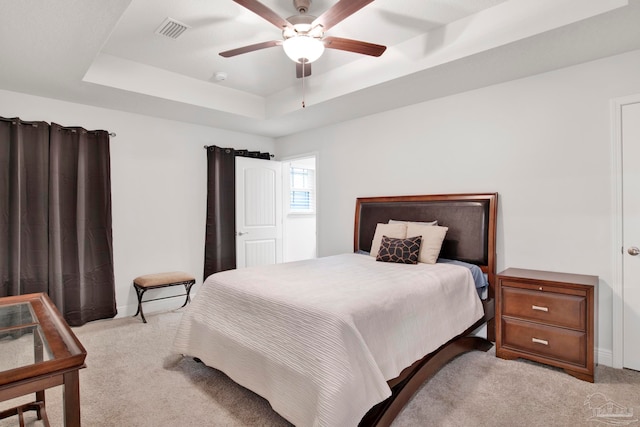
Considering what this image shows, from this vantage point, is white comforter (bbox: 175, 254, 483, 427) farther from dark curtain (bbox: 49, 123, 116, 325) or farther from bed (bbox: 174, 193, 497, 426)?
dark curtain (bbox: 49, 123, 116, 325)

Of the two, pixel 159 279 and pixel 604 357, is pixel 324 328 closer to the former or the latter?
pixel 604 357

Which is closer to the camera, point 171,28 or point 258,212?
point 171,28

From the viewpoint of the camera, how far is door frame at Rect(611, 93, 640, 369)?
2.58 meters

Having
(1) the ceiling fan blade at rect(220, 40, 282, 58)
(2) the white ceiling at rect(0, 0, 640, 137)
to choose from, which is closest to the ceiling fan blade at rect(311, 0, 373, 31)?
(1) the ceiling fan blade at rect(220, 40, 282, 58)

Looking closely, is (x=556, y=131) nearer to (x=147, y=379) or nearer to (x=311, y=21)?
(x=311, y=21)

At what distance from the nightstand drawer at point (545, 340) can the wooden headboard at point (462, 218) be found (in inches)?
18.6

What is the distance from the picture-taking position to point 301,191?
6.14 m

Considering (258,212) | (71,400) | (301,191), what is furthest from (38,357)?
(301,191)

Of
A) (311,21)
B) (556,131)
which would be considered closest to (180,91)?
(311,21)

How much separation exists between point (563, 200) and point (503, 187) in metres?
0.48

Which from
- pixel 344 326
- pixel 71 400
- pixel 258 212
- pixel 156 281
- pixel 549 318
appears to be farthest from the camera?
pixel 258 212

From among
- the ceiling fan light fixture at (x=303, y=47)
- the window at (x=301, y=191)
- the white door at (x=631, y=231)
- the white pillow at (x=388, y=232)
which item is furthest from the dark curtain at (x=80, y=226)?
the white door at (x=631, y=231)

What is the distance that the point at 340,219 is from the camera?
4.55 meters

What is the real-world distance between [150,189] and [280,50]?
2.38m
